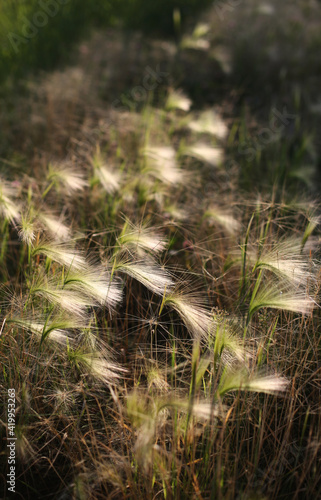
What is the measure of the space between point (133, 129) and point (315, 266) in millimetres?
1781

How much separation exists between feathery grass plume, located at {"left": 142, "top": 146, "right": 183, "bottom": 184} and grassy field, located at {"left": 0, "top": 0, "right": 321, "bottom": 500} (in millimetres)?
16

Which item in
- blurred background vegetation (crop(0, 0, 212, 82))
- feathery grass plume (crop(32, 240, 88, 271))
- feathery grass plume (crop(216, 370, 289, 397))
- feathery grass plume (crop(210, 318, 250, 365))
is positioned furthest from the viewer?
blurred background vegetation (crop(0, 0, 212, 82))

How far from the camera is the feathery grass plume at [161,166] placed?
196 centimetres

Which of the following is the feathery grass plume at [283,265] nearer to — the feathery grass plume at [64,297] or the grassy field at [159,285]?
the grassy field at [159,285]

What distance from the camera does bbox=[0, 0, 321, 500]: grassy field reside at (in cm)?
122

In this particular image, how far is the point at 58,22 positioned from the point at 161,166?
11.5ft

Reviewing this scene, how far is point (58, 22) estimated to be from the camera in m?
4.57

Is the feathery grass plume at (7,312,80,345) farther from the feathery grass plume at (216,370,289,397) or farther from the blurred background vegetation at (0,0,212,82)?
the blurred background vegetation at (0,0,212,82)

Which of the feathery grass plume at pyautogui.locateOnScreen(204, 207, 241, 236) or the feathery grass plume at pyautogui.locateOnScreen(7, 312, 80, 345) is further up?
the feathery grass plume at pyautogui.locateOnScreen(204, 207, 241, 236)

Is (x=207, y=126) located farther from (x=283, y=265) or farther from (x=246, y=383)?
(x=246, y=383)

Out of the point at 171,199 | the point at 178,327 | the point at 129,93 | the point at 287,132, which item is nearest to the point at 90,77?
the point at 129,93

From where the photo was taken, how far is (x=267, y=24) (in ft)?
15.2

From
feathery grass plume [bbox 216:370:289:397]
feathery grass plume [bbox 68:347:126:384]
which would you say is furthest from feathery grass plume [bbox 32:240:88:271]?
feathery grass plume [bbox 216:370:289:397]

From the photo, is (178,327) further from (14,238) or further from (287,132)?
(287,132)
